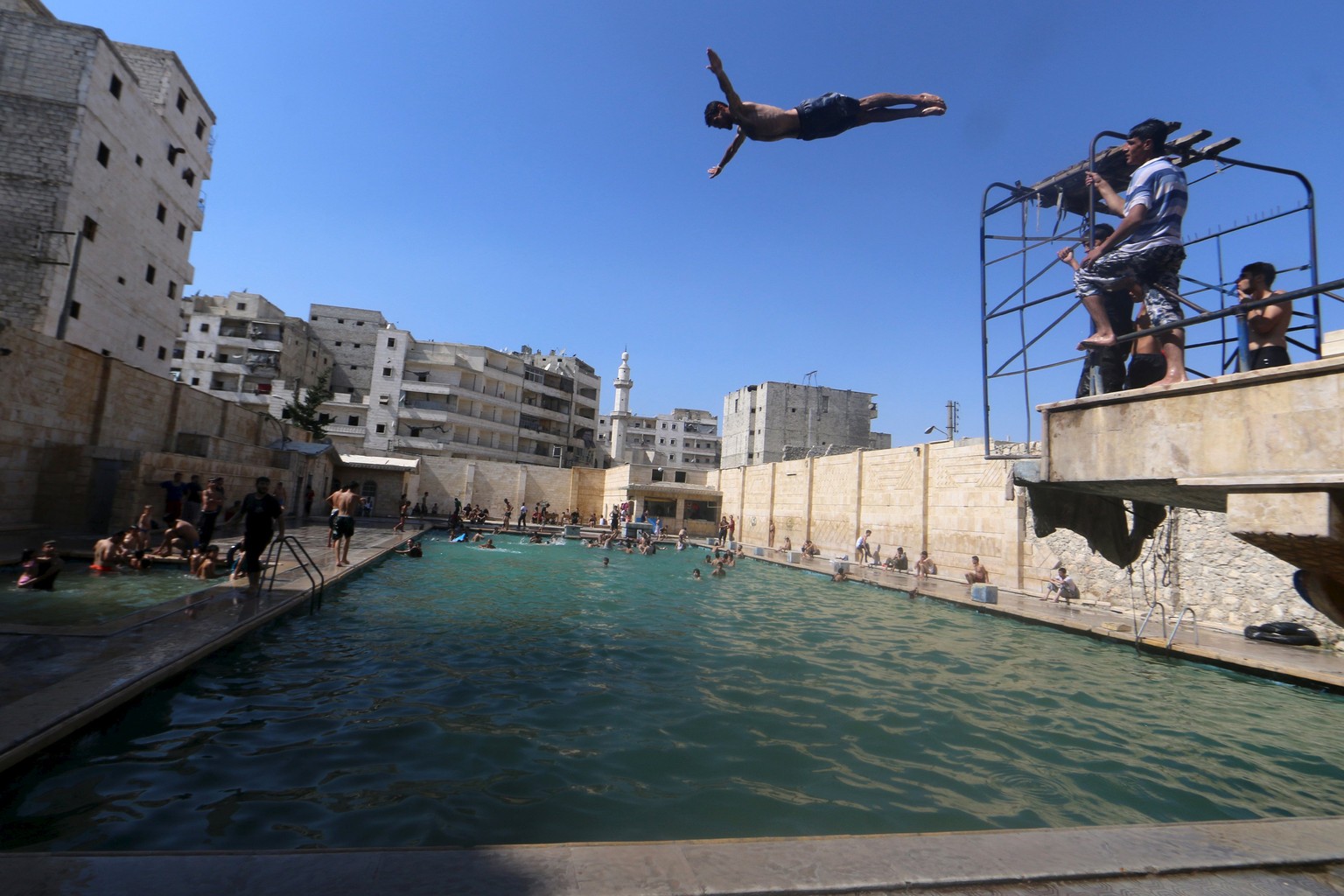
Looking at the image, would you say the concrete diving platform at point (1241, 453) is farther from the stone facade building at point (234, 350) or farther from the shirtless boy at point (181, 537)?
the stone facade building at point (234, 350)

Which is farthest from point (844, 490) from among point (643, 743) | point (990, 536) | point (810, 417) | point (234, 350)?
point (234, 350)

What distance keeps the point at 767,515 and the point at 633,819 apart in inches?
1170

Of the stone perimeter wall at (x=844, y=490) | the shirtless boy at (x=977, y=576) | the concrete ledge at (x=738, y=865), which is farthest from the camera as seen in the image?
the shirtless boy at (x=977, y=576)

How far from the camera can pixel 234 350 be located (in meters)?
52.6

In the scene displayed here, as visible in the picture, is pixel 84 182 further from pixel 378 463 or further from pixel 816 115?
pixel 816 115

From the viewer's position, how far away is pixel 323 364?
6094 cm

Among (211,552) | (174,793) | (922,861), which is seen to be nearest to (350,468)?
(211,552)

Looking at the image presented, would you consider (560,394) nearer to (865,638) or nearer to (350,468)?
(350,468)

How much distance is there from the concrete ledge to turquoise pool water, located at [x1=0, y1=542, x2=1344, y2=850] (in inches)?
40.8

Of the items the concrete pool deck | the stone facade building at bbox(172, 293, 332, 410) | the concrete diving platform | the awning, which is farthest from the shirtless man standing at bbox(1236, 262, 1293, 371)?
the stone facade building at bbox(172, 293, 332, 410)

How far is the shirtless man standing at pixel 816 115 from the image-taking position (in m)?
5.26

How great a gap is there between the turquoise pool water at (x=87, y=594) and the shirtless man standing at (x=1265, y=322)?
10.1 m

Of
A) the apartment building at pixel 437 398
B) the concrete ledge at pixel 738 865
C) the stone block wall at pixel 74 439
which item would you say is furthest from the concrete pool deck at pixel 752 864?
the apartment building at pixel 437 398

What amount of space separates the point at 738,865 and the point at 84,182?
33312 millimetres
